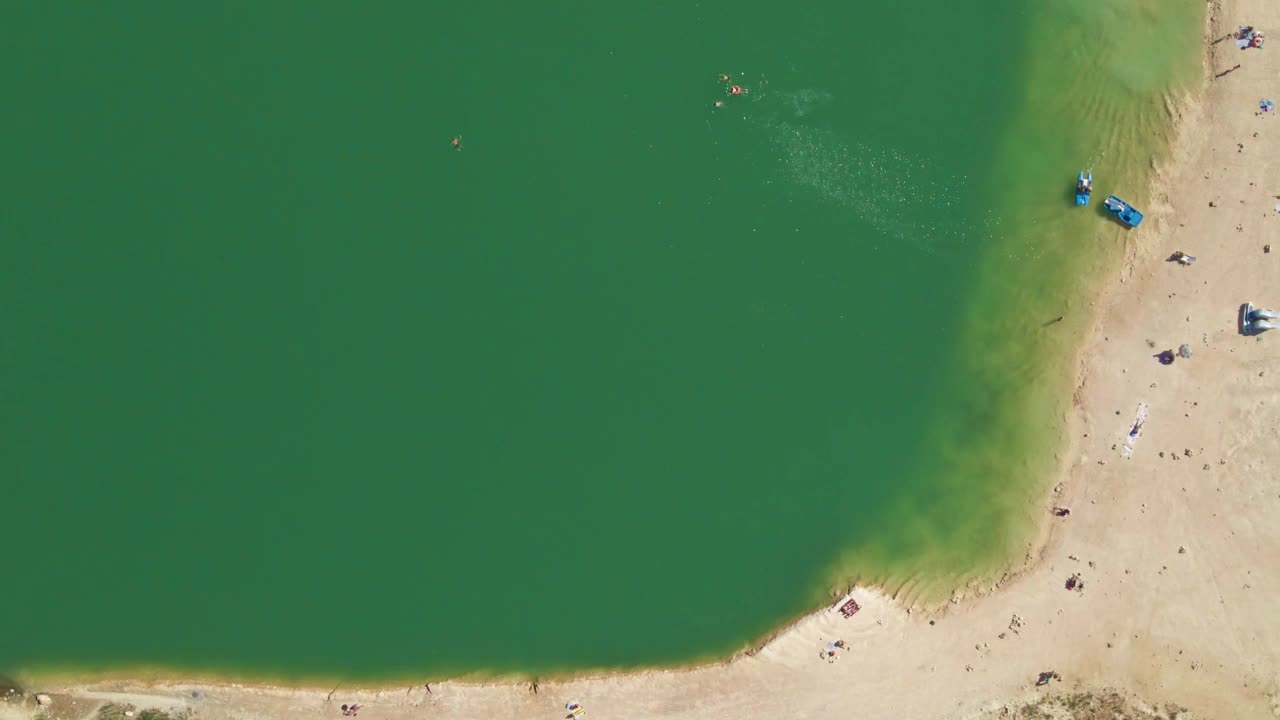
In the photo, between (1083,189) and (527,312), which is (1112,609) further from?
(527,312)

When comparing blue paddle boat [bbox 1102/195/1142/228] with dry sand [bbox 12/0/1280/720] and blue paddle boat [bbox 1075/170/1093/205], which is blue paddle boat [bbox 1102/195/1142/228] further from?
dry sand [bbox 12/0/1280/720]

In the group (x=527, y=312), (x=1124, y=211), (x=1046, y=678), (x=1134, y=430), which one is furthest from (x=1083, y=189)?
(x=527, y=312)

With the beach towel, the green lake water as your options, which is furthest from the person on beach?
the beach towel

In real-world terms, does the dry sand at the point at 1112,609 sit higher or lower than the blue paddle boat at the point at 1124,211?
lower

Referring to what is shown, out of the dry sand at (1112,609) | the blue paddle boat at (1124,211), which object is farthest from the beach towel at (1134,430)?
the blue paddle boat at (1124,211)

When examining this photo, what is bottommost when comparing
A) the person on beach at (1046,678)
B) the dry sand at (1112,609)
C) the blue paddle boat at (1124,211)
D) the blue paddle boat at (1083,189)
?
the person on beach at (1046,678)

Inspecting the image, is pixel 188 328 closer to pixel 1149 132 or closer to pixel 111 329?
pixel 111 329

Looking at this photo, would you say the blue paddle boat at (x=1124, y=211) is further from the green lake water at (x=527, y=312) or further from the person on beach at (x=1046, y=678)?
the person on beach at (x=1046, y=678)
